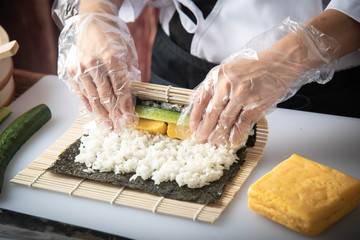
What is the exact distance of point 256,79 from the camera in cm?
135

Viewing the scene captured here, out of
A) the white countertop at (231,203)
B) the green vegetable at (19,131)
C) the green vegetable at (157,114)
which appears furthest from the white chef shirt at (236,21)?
the green vegetable at (19,131)

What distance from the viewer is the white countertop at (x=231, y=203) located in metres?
1.22

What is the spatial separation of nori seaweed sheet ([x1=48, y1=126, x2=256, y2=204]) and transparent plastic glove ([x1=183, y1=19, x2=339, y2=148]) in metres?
0.15

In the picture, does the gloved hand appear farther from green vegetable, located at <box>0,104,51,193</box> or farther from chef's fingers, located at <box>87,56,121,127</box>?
green vegetable, located at <box>0,104,51,193</box>

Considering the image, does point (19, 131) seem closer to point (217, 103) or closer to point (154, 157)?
point (154, 157)

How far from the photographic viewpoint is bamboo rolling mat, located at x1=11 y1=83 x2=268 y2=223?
127 centimetres

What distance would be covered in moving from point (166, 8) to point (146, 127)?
26.4 inches

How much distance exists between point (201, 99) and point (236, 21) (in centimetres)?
45

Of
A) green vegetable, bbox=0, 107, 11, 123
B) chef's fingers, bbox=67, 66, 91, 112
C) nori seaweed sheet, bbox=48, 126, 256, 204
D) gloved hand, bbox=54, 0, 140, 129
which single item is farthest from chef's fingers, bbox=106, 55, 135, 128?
green vegetable, bbox=0, 107, 11, 123

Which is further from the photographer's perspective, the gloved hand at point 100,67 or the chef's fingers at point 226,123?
the gloved hand at point 100,67

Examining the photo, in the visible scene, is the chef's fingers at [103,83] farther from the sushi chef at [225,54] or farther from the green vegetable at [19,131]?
the green vegetable at [19,131]

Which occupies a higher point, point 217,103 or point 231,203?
point 217,103

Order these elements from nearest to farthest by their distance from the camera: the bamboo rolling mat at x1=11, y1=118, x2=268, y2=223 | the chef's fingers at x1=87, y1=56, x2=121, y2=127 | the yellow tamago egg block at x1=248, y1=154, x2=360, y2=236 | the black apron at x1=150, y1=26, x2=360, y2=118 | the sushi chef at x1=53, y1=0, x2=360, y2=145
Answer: the yellow tamago egg block at x1=248, y1=154, x2=360, y2=236 < the bamboo rolling mat at x1=11, y1=118, x2=268, y2=223 < the sushi chef at x1=53, y1=0, x2=360, y2=145 < the chef's fingers at x1=87, y1=56, x2=121, y2=127 < the black apron at x1=150, y1=26, x2=360, y2=118

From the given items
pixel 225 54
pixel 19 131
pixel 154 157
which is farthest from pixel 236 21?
pixel 19 131
